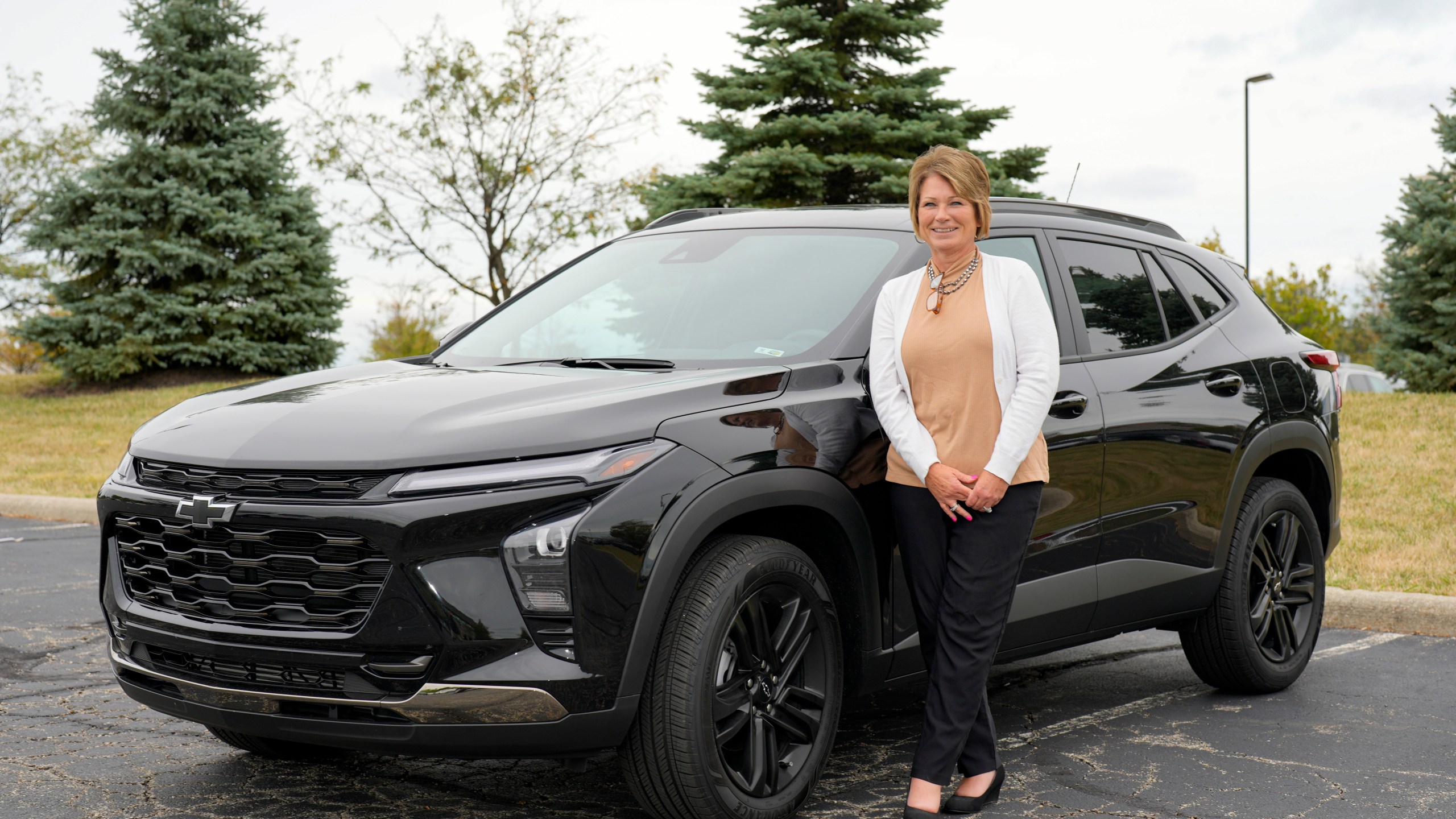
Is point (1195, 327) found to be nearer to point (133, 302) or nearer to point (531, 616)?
point (531, 616)

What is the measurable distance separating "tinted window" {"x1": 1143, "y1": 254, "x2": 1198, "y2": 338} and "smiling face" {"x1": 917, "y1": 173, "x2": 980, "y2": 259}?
5.41ft

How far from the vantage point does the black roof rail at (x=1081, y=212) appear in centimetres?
480

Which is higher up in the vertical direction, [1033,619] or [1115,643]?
[1033,619]

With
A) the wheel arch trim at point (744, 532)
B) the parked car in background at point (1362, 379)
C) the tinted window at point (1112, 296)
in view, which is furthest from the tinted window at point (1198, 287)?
the parked car in background at point (1362, 379)

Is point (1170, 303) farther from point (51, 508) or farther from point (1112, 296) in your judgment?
point (51, 508)

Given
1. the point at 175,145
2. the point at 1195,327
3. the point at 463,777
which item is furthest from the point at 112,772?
the point at 175,145

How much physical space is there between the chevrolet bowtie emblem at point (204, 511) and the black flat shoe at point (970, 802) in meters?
2.13

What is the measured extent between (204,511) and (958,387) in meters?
1.97

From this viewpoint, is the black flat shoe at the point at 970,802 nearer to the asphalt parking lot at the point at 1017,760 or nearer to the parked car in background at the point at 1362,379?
the asphalt parking lot at the point at 1017,760

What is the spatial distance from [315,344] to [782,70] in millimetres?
10381

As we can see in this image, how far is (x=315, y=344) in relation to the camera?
24.4 metres

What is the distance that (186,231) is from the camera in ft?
78.7

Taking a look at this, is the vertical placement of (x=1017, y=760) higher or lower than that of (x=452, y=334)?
lower

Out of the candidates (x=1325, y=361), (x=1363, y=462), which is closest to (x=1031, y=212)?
(x=1325, y=361)
